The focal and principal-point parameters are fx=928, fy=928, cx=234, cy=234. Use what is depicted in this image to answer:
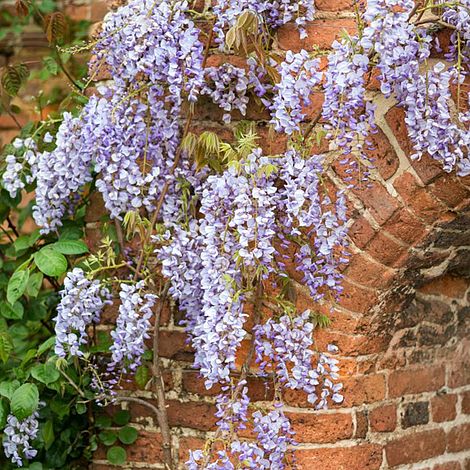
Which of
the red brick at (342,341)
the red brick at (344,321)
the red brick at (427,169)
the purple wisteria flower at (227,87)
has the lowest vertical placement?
the red brick at (342,341)

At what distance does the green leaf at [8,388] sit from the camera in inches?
99.0

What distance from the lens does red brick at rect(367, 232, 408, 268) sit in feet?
7.75

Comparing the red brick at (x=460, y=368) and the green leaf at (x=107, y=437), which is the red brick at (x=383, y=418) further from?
the green leaf at (x=107, y=437)

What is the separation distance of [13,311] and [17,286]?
0.24 metres

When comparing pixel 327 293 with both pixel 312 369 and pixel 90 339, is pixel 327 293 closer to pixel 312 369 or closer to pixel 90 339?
pixel 312 369

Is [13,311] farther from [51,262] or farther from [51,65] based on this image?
[51,65]

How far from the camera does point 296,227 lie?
2.28 metres

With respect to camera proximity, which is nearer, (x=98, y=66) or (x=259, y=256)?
(x=259, y=256)

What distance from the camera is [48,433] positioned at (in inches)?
104

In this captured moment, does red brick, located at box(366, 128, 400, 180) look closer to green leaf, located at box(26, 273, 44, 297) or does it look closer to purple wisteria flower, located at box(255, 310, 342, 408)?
purple wisteria flower, located at box(255, 310, 342, 408)

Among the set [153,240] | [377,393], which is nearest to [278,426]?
[377,393]

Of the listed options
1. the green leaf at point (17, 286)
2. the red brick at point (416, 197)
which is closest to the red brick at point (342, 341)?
the red brick at point (416, 197)

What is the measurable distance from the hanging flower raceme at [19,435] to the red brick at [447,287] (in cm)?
117

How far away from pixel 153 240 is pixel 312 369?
527 millimetres
